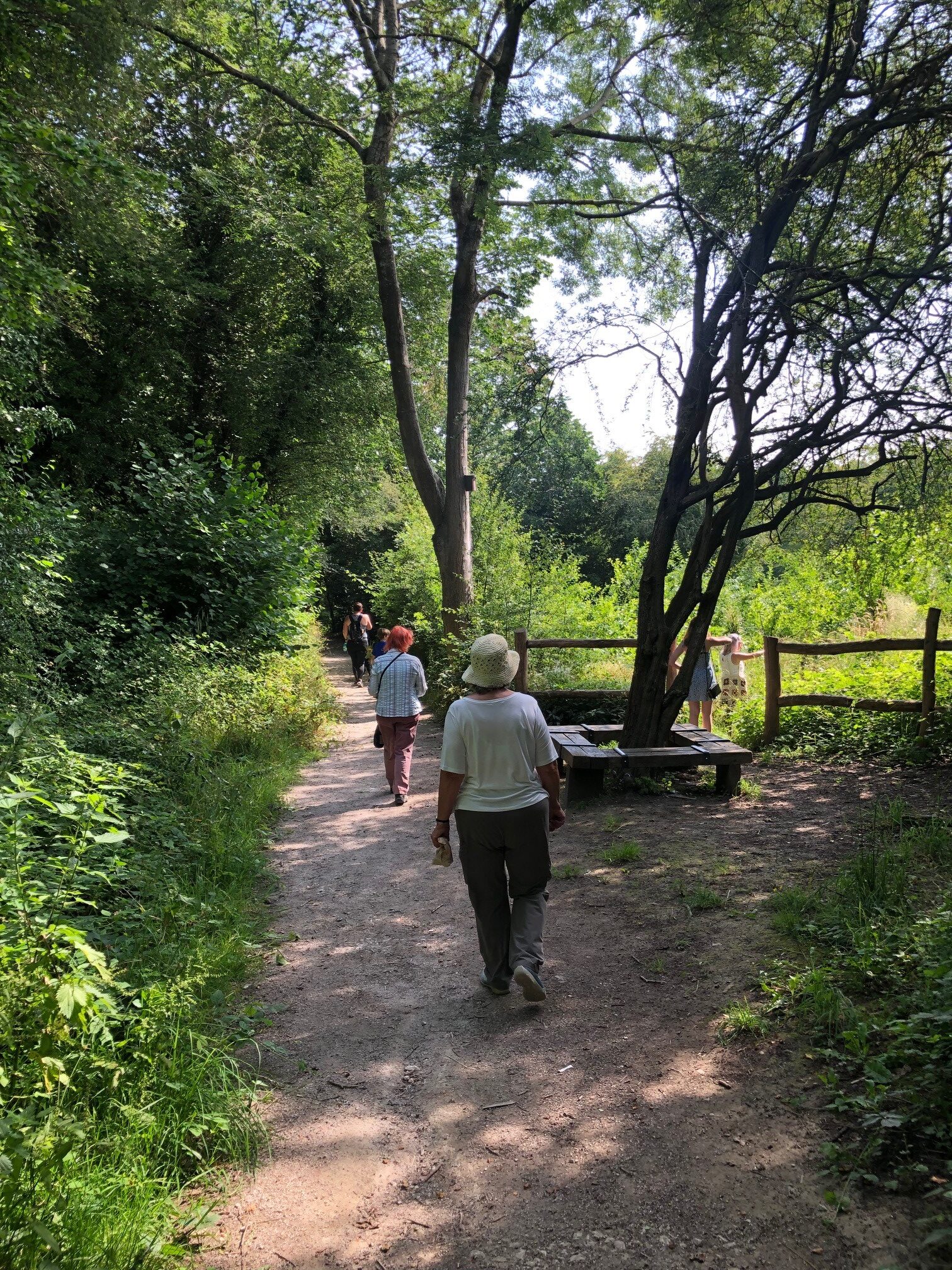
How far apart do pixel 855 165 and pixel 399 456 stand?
59.8 ft

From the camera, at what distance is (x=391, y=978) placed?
15.8 ft

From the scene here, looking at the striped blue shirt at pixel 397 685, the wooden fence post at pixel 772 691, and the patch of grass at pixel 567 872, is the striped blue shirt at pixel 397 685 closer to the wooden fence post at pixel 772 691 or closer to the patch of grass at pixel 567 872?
the patch of grass at pixel 567 872

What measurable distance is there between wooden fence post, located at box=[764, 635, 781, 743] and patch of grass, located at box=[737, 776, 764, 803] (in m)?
1.98

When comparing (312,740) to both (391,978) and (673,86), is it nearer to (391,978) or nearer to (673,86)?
(391,978)

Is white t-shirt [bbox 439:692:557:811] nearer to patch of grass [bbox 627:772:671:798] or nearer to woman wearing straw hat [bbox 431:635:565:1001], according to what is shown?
woman wearing straw hat [bbox 431:635:565:1001]

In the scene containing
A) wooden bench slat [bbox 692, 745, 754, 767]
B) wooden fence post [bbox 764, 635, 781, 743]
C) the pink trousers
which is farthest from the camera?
wooden fence post [bbox 764, 635, 781, 743]

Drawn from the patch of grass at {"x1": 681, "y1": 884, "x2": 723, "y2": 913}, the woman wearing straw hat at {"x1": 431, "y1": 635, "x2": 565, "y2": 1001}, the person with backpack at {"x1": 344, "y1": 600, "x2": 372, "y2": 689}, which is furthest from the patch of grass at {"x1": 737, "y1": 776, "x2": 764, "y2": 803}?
the person with backpack at {"x1": 344, "y1": 600, "x2": 372, "y2": 689}

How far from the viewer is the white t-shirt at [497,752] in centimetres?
434

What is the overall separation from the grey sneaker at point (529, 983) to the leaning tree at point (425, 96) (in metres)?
9.86

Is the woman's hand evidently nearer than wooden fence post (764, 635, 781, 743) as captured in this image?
Yes

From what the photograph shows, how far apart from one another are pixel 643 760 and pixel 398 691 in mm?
2461

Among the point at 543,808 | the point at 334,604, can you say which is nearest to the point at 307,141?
the point at 543,808

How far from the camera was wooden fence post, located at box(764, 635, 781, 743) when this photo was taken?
995 centimetres

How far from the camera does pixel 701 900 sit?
5.33 meters
